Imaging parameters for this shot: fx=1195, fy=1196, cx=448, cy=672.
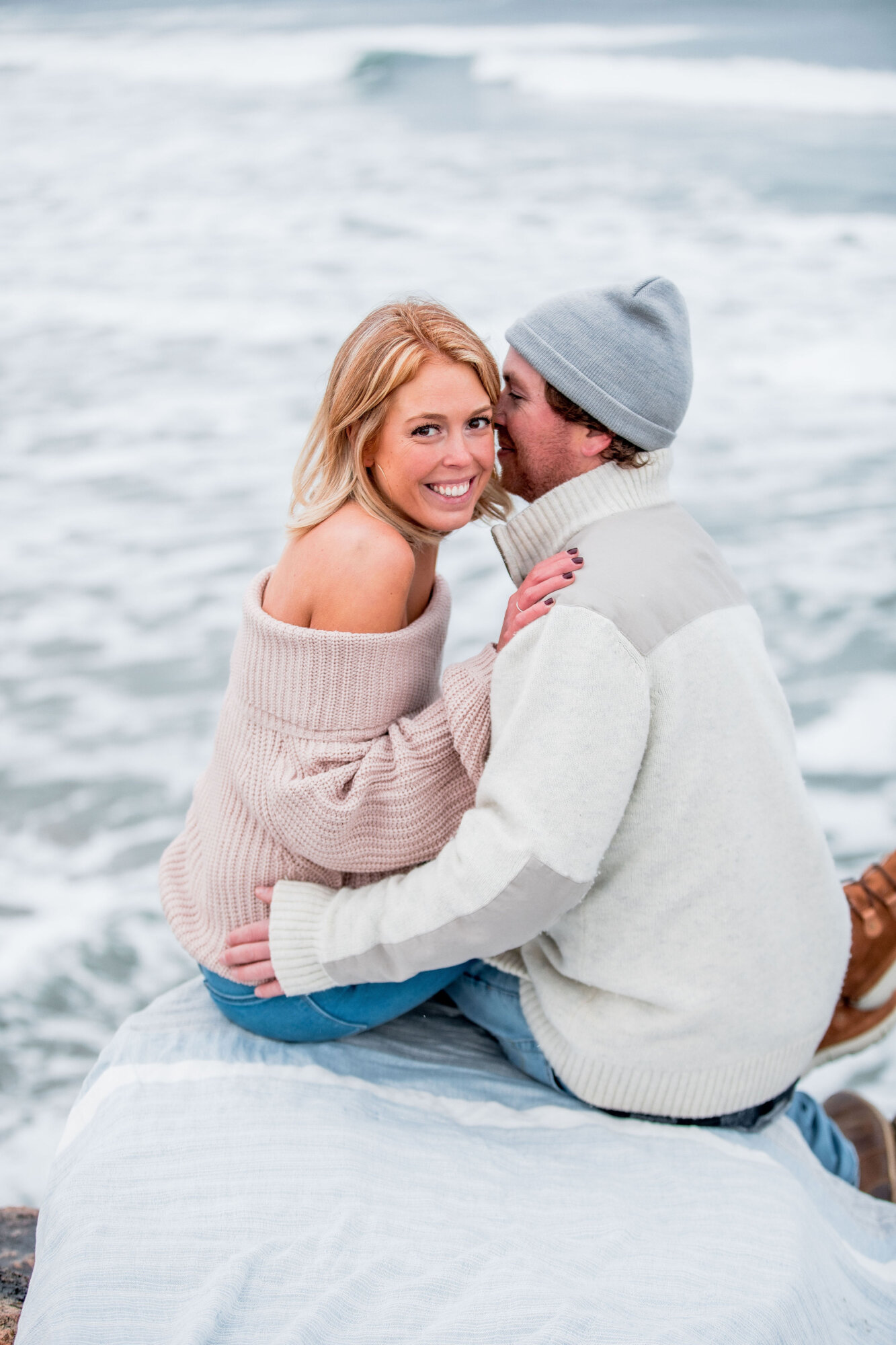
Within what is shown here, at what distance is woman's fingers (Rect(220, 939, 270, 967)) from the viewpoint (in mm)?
2137

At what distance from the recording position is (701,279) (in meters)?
10.6

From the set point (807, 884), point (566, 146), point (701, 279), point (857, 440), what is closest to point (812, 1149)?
point (807, 884)

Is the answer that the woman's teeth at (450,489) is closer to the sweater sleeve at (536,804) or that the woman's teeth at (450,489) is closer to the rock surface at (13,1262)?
the sweater sleeve at (536,804)

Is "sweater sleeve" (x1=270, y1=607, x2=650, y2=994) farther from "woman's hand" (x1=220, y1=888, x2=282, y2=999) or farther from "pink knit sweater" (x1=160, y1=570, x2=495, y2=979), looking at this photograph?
"woman's hand" (x1=220, y1=888, x2=282, y2=999)

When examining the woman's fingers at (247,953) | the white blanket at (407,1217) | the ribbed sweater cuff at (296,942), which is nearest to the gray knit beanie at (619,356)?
the ribbed sweater cuff at (296,942)

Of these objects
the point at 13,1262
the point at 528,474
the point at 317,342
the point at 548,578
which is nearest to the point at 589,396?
the point at 528,474

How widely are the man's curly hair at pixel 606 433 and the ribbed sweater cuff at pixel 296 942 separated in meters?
0.94

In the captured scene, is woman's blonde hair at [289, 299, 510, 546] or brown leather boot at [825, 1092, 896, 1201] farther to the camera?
brown leather boot at [825, 1092, 896, 1201]

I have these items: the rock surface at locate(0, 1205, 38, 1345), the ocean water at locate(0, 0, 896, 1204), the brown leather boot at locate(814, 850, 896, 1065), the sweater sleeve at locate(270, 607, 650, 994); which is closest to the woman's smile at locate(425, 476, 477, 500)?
the sweater sleeve at locate(270, 607, 650, 994)

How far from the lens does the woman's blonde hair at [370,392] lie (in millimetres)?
2045

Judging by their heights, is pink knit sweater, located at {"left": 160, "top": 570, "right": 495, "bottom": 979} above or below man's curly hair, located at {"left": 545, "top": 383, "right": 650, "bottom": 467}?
below

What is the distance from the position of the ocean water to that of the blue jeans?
3.60ft

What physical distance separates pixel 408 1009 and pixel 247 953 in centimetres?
37

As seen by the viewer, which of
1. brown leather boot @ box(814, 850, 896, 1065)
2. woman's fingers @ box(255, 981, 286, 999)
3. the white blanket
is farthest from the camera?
brown leather boot @ box(814, 850, 896, 1065)
